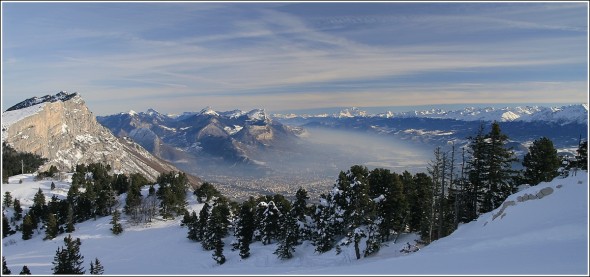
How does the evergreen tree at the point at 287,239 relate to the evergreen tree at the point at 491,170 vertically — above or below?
below

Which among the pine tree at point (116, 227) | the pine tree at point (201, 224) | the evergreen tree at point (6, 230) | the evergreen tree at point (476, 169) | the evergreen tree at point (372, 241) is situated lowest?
the evergreen tree at point (6, 230)

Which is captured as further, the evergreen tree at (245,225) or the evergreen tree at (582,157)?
the evergreen tree at (245,225)

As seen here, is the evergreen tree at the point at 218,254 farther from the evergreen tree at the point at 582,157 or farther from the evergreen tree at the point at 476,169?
the evergreen tree at the point at 582,157

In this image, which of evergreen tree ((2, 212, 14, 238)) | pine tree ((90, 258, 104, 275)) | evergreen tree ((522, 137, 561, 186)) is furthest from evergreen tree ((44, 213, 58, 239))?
evergreen tree ((522, 137, 561, 186))

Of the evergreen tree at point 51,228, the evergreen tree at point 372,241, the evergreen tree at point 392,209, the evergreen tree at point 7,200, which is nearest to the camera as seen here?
the evergreen tree at point 372,241

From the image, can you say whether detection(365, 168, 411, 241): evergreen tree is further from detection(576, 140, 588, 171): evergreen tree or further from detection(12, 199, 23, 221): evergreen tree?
detection(12, 199, 23, 221): evergreen tree

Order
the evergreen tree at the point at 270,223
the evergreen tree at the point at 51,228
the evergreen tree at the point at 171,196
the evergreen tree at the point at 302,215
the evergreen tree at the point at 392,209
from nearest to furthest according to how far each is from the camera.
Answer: the evergreen tree at the point at 392,209
the evergreen tree at the point at 302,215
the evergreen tree at the point at 270,223
the evergreen tree at the point at 51,228
the evergreen tree at the point at 171,196

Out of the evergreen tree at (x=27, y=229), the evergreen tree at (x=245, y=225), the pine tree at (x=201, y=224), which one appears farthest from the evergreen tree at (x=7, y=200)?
the evergreen tree at (x=245, y=225)

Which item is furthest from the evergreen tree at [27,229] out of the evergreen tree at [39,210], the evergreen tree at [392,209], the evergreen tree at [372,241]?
the evergreen tree at [392,209]
